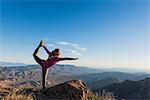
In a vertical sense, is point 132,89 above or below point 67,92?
below

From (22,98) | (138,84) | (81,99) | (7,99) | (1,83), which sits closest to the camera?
(7,99)

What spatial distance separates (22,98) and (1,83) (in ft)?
8.56

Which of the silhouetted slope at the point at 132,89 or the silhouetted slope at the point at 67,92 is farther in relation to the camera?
the silhouetted slope at the point at 132,89

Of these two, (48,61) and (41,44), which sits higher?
(41,44)

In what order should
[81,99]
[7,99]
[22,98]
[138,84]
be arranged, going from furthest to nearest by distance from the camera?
[138,84] < [81,99] < [22,98] < [7,99]

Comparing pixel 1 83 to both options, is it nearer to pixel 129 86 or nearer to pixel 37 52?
pixel 37 52

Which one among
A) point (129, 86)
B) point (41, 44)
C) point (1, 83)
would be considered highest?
point (41, 44)

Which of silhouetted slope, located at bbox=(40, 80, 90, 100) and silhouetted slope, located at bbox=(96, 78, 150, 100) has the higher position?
silhouetted slope, located at bbox=(40, 80, 90, 100)

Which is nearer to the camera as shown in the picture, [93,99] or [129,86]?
[93,99]

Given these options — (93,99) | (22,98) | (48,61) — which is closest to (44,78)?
(48,61)

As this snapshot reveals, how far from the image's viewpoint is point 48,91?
7.85m

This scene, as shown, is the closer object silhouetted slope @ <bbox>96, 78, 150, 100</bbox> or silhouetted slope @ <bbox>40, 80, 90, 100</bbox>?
silhouetted slope @ <bbox>40, 80, 90, 100</bbox>

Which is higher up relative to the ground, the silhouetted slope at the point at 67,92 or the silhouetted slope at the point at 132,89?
the silhouetted slope at the point at 67,92

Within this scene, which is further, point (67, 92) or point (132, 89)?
point (132, 89)
